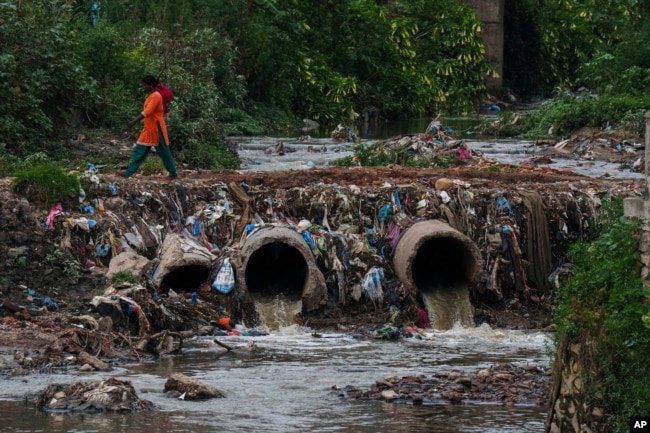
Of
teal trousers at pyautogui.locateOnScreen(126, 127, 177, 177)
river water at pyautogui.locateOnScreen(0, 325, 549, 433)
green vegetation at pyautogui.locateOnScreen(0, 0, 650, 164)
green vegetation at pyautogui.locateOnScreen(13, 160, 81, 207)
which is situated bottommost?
river water at pyautogui.locateOnScreen(0, 325, 549, 433)

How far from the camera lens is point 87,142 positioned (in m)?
19.5

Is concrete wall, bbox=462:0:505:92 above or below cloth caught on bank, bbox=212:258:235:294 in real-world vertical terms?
above

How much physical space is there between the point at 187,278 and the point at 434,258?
2895 millimetres

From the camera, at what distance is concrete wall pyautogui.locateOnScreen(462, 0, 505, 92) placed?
41.5 meters

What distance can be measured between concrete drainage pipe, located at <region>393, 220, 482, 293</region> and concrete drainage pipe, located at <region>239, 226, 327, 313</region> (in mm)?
927

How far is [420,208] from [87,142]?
21.6 ft

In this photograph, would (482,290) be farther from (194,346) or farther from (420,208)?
(194,346)

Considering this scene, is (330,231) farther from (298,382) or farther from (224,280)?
(298,382)

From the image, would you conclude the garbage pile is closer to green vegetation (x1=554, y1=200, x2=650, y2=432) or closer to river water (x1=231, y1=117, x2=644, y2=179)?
river water (x1=231, y1=117, x2=644, y2=179)

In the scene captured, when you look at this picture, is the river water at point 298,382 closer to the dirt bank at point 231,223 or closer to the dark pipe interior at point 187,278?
the dirt bank at point 231,223

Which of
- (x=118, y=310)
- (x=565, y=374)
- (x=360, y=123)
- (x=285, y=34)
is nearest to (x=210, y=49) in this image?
(x=285, y=34)

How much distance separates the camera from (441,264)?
49.4 ft

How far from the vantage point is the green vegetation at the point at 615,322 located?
26.2 ft

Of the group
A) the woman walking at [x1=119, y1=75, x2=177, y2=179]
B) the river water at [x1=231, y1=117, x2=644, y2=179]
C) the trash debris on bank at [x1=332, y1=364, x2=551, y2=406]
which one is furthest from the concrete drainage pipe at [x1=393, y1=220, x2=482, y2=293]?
the river water at [x1=231, y1=117, x2=644, y2=179]
